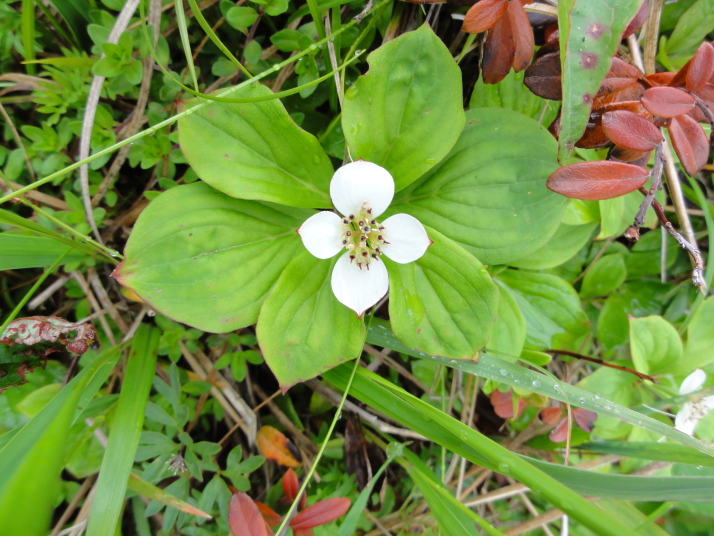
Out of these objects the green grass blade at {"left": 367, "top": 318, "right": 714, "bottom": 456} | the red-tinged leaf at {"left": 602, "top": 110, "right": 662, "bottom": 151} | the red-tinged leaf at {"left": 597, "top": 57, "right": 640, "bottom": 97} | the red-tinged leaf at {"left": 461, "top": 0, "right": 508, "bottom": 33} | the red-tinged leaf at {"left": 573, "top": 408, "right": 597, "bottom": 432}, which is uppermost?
the red-tinged leaf at {"left": 461, "top": 0, "right": 508, "bottom": 33}

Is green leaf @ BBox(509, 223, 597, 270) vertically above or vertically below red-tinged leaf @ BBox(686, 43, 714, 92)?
below

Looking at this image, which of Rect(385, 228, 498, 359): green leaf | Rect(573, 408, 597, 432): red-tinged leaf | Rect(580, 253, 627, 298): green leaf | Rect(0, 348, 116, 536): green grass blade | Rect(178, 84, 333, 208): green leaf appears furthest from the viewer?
Rect(580, 253, 627, 298): green leaf

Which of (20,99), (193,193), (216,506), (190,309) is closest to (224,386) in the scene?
(216,506)

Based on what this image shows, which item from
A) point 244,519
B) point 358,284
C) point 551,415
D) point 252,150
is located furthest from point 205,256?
point 551,415

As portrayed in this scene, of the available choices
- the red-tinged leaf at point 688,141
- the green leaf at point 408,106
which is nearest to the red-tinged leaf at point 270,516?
the green leaf at point 408,106

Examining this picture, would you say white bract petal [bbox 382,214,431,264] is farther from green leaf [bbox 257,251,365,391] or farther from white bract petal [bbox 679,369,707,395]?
white bract petal [bbox 679,369,707,395]

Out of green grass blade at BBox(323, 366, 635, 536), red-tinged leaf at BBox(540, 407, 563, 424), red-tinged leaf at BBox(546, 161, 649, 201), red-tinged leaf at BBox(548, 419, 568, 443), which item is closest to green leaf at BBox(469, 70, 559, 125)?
red-tinged leaf at BBox(546, 161, 649, 201)

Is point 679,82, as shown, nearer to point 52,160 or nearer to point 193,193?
point 193,193
